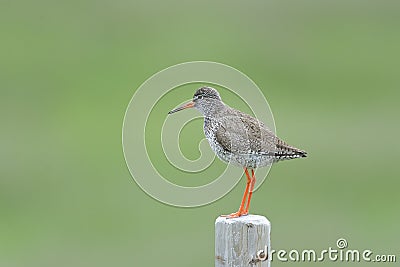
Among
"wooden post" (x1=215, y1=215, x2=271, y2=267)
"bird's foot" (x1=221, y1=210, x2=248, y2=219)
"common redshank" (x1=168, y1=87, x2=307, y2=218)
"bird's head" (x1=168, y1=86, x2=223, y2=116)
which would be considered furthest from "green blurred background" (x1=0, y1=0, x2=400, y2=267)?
"wooden post" (x1=215, y1=215, x2=271, y2=267)

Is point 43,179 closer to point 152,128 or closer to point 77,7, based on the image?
point 152,128

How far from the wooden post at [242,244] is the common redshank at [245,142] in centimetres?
45

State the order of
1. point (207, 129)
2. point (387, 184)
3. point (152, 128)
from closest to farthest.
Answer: point (207, 129)
point (387, 184)
point (152, 128)

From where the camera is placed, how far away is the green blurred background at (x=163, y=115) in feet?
41.6

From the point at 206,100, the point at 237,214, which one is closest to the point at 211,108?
the point at 206,100

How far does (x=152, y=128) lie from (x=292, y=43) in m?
7.56

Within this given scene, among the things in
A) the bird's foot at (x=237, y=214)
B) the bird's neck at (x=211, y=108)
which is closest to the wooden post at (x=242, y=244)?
the bird's foot at (x=237, y=214)

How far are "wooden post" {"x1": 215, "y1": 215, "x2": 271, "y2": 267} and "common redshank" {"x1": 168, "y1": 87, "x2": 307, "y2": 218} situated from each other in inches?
17.9

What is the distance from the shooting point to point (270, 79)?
22469 mm

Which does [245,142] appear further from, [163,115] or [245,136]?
[163,115]

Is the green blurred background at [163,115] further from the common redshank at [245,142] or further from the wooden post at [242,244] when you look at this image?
the wooden post at [242,244]

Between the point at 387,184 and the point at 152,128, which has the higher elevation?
the point at 152,128

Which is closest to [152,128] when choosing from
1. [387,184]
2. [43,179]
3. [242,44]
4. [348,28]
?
[43,179]

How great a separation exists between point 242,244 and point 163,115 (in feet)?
45.6
